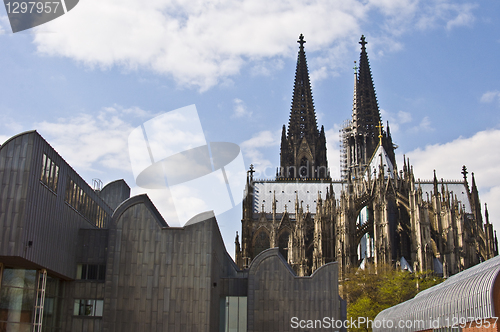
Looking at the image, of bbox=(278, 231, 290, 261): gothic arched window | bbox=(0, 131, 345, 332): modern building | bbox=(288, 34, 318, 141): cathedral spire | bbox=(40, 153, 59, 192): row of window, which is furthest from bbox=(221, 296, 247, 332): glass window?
bbox=(288, 34, 318, 141): cathedral spire

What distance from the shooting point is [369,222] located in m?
62.9

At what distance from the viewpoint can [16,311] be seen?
26359mm

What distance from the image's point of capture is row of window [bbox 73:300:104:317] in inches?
1214

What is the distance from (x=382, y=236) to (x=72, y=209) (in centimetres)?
3547

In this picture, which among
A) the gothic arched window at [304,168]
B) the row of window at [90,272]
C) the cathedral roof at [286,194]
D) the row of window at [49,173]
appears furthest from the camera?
the gothic arched window at [304,168]

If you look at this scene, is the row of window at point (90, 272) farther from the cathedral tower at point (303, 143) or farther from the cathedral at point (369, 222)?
the cathedral tower at point (303, 143)

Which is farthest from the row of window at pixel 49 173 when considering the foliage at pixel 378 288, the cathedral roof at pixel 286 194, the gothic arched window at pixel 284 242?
the cathedral roof at pixel 286 194

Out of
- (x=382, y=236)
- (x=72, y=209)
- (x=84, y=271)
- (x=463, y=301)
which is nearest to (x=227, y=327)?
(x=84, y=271)

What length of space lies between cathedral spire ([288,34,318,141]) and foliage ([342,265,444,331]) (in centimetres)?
3971

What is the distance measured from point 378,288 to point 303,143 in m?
42.4

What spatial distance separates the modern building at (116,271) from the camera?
86.7 feet

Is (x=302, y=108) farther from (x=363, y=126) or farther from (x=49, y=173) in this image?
(x=49, y=173)

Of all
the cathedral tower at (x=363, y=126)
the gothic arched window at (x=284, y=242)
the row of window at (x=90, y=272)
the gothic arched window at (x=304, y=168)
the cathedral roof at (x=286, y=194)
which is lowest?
the row of window at (x=90, y=272)

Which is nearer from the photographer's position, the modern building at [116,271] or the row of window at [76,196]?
the modern building at [116,271]
